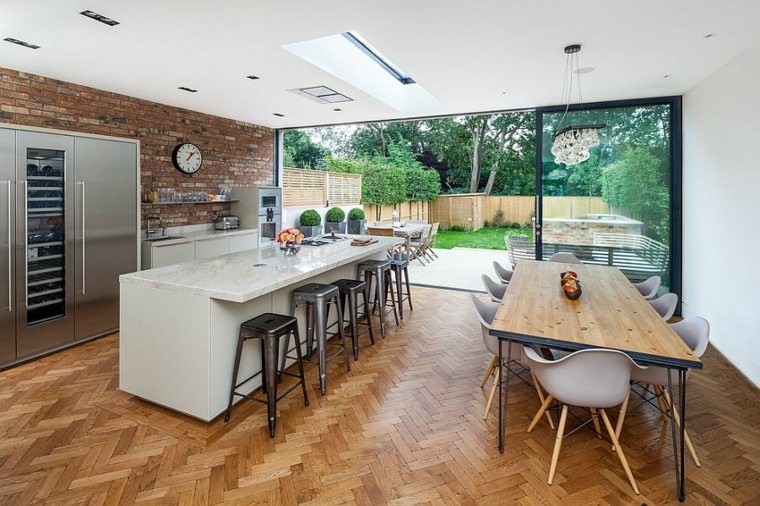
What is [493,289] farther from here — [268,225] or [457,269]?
[457,269]

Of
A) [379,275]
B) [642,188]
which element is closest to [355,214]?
[379,275]

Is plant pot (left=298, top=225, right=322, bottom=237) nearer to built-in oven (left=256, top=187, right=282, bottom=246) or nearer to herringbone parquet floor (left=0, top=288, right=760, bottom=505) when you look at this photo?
built-in oven (left=256, top=187, right=282, bottom=246)

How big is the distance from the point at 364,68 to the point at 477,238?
8882 mm

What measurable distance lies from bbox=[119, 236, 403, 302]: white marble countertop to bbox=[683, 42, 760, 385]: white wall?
11.0 ft

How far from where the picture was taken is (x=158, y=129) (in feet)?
18.0

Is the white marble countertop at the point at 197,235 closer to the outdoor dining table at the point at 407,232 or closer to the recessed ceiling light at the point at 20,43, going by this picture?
the recessed ceiling light at the point at 20,43

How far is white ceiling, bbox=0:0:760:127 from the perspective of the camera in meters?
2.73

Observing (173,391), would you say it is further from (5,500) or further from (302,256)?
(302,256)

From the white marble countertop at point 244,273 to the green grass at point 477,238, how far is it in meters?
8.06

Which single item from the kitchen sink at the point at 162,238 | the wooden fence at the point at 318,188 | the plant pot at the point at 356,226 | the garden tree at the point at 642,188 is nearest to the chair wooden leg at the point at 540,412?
the garden tree at the point at 642,188

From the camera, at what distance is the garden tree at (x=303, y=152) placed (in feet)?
51.0

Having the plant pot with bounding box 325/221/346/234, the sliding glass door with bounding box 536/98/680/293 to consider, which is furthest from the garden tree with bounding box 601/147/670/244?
the plant pot with bounding box 325/221/346/234

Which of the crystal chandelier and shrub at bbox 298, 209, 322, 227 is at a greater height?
the crystal chandelier

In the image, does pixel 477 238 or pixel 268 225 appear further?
pixel 477 238
